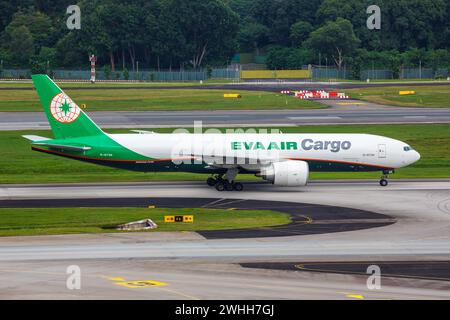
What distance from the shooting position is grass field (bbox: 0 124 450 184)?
67.1m

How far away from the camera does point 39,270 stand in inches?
1407

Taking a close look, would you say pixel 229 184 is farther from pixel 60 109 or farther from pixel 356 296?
pixel 356 296

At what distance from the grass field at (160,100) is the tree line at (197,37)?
4553 centimetres

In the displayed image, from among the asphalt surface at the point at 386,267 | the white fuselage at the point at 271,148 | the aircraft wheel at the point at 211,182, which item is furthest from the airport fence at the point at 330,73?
the asphalt surface at the point at 386,267

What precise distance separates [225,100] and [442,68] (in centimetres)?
7417

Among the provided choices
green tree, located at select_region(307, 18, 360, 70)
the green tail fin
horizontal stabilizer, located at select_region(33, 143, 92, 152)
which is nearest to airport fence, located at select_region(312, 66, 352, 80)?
green tree, located at select_region(307, 18, 360, 70)

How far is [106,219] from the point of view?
48.4 metres

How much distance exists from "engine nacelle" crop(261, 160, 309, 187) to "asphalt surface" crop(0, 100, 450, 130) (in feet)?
116

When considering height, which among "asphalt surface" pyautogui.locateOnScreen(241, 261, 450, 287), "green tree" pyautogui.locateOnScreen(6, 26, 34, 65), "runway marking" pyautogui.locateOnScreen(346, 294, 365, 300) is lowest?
"asphalt surface" pyautogui.locateOnScreen(241, 261, 450, 287)

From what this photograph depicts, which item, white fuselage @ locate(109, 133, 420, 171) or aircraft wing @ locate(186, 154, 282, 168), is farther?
white fuselage @ locate(109, 133, 420, 171)

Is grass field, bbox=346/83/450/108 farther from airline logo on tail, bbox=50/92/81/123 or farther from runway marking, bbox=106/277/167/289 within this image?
runway marking, bbox=106/277/167/289

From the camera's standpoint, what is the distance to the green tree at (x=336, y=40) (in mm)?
183125

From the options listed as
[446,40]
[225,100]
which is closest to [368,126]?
[225,100]

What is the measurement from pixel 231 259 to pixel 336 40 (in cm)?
15018
